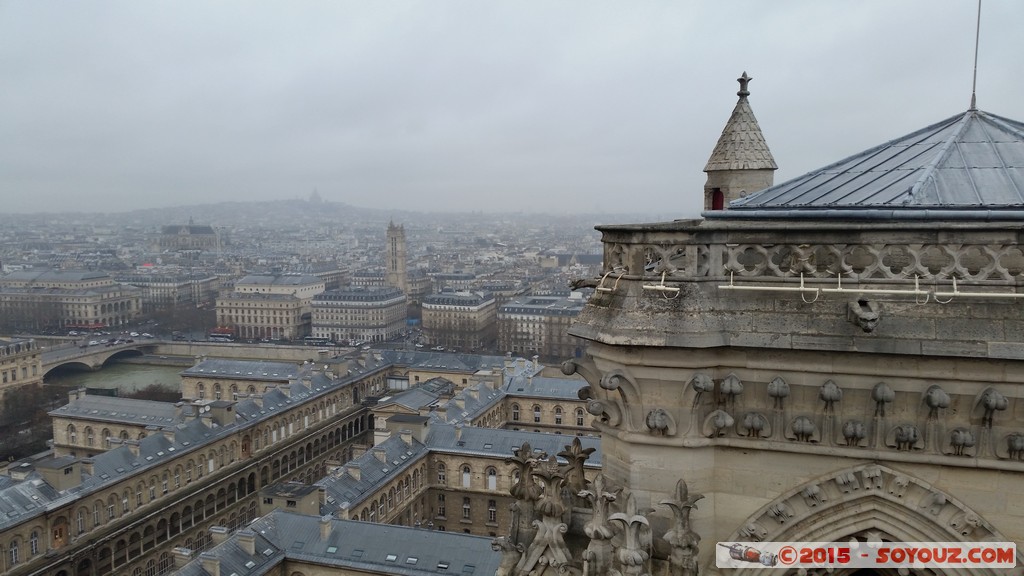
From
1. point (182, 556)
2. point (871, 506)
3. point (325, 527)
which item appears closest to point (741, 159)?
point (871, 506)

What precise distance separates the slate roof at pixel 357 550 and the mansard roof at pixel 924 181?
27.7 meters

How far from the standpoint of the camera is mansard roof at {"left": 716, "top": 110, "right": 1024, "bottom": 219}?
725 cm

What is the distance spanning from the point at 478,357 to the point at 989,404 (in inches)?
3299

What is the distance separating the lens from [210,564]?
32.5 metres

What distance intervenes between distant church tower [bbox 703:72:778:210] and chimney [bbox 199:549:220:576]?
2599cm

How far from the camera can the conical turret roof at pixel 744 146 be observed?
20.2 m

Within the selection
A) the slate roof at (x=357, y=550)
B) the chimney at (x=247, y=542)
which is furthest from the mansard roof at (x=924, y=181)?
the chimney at (x=247, y=542)

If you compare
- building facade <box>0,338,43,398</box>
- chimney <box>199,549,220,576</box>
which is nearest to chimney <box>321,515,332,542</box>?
chimney <box>199,549,220,576</box>

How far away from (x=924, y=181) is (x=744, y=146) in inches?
512

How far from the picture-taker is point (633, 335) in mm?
7355

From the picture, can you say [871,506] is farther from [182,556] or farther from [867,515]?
[182,556]

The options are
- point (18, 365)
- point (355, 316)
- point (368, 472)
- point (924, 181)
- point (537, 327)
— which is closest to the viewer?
point (924, 181)

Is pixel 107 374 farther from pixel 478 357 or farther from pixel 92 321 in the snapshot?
pixel 478 357

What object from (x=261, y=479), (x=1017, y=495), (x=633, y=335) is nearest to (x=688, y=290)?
(x=633, y=335)
